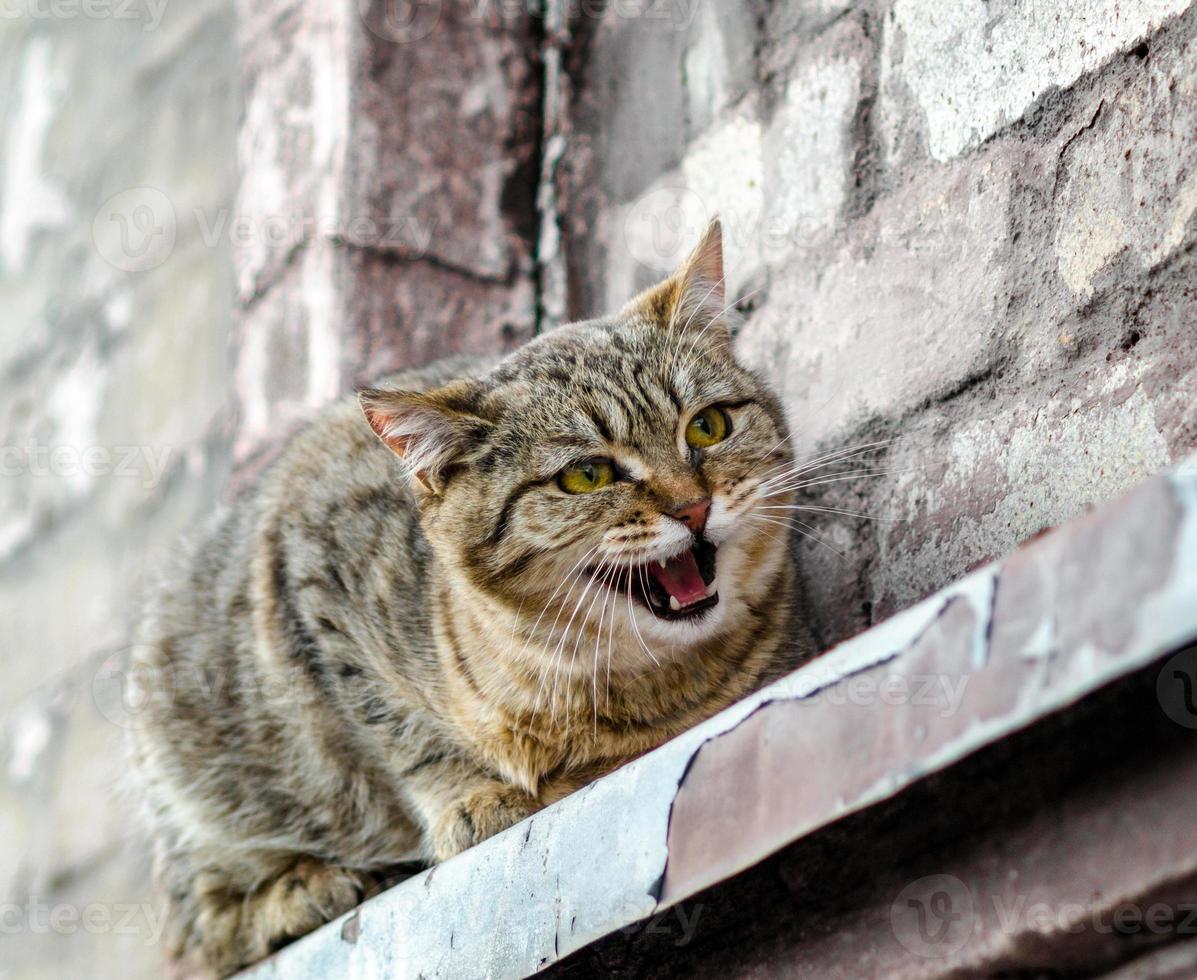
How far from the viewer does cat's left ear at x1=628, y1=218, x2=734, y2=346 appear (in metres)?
2.23

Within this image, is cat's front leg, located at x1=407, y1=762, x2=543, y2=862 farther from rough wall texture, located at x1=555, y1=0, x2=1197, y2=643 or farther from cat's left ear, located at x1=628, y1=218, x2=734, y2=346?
cat's left ear, located at x1=628, y1=218, x2=734, y2=346

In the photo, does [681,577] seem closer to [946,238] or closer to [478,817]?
[478,817]

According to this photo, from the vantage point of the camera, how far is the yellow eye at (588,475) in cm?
208

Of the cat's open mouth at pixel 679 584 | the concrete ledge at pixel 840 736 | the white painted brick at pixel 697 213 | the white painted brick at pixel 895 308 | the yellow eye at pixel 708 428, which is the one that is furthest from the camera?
the white painted brick at pixel 697 213

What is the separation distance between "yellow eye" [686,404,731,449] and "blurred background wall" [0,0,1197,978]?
0.62 feet

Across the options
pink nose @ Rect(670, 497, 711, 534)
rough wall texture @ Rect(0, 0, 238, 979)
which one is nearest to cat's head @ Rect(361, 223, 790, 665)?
pink nose @ Rect(670, 497, 711, 534)

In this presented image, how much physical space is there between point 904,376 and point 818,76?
63 cm

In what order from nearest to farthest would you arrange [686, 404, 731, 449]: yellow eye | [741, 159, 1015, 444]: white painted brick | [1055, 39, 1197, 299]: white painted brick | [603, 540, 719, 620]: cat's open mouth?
[1055, 39, 1197, 299]: white painted brick
[741, 159, 1015, 444]: white painted brick
[603, 540, 719, 620]: cat's open mouth
[686, 404, 731, 449]: yellow eye

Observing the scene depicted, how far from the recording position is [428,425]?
6.96ft

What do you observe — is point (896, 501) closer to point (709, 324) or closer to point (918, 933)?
point (709, 324)

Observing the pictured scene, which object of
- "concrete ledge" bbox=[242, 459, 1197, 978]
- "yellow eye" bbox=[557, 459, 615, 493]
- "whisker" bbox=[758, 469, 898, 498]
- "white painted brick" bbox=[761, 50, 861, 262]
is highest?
"white painted brick" bbox=[761, 50, 861, 262]

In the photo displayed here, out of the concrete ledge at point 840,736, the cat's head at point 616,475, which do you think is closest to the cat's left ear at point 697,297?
the cat's head at point 616,475

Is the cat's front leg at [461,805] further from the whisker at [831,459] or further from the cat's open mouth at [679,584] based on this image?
the whisker at [831,459]

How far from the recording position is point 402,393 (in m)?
2.03
